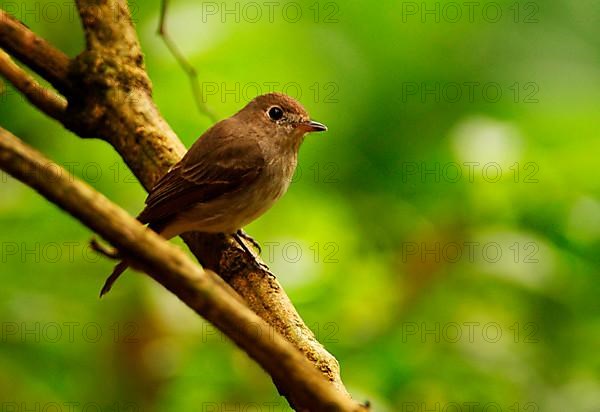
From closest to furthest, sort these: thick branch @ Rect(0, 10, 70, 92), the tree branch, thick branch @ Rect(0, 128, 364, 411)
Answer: thick branch @ Rect(0, 128, 364, 411) → thick branch @ Rect(0, 10, 70, 92) → the tree branch

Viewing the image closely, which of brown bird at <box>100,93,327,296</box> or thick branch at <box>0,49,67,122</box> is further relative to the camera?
brown bird at <box>100,93,327,296</box>

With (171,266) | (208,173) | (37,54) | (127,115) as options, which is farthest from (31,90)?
(171,266)

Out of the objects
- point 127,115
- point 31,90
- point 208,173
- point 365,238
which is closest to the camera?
point 31,90

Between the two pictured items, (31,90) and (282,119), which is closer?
(31,90)

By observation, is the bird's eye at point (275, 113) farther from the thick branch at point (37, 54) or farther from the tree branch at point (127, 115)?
the thick branch at point (37, 54)

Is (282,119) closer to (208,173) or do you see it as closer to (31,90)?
(208,173)

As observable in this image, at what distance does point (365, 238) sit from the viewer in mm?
3773

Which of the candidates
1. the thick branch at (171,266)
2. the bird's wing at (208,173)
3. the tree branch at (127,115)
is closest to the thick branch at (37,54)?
the tree branch at (127,115)

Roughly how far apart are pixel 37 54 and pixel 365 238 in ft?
5.61

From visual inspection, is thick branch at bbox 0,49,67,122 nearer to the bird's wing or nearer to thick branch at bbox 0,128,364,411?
the bird's wing

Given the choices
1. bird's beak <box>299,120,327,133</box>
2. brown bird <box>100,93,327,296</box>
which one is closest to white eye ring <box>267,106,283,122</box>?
brown bird <box>100,93,327,296</box>

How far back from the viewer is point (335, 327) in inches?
130

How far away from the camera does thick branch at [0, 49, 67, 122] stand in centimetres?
272

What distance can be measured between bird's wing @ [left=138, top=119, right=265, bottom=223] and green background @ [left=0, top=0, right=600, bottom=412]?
369 mm
